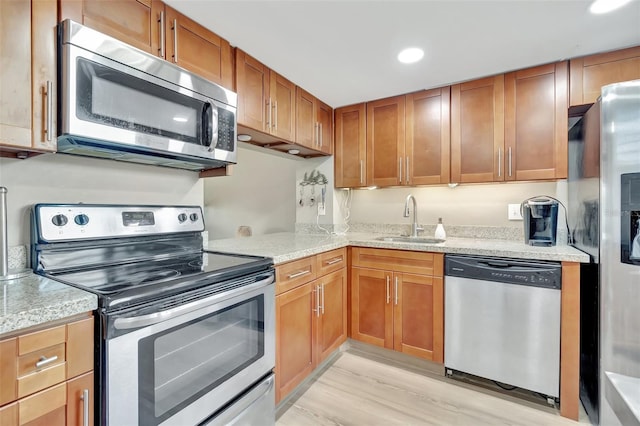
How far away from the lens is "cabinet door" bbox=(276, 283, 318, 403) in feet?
5.46

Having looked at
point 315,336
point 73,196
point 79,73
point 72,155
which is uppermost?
point 79,73

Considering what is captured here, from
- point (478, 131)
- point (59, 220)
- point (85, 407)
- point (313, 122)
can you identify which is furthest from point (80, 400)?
point (478, 131)

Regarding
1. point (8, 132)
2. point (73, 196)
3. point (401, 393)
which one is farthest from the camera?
point (401, 393)

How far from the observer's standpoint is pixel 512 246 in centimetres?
198

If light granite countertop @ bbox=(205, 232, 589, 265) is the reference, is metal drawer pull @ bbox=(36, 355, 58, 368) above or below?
below

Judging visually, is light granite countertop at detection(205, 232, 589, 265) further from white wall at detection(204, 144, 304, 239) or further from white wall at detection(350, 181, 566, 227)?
white wall at detection(204, 144, 304, 239)

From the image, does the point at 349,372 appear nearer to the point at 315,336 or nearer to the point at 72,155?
the point at 315,336

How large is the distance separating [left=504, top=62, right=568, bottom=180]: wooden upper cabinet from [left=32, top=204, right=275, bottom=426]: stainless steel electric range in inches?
72.8

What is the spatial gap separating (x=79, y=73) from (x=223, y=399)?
1369 millimetres

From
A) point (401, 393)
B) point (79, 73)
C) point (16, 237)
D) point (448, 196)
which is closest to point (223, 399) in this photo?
point (16, 237)

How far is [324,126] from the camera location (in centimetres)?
268

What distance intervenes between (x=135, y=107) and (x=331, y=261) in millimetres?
1481

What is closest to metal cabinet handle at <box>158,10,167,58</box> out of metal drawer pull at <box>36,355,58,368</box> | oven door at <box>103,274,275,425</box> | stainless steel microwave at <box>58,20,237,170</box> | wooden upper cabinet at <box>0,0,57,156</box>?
stainless steel microwave at <box>58,20,237,170</box>

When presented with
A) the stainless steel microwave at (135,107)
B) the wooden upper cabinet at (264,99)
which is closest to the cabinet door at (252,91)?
the wooden upper cabinet at (264,99)
